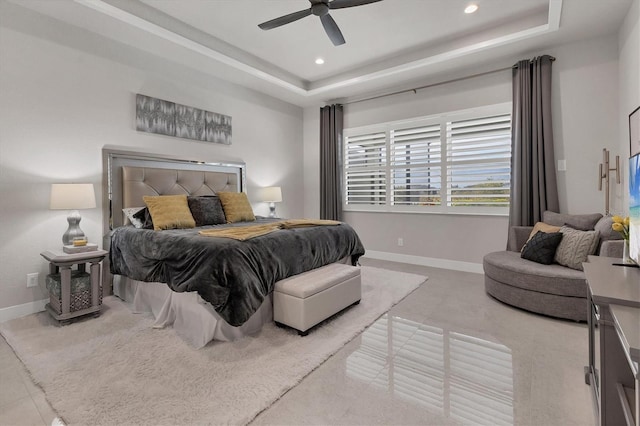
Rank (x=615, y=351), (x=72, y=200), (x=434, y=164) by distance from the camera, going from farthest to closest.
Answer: (x=434, y=164), (x=72, y=200), (x=615, y=351)

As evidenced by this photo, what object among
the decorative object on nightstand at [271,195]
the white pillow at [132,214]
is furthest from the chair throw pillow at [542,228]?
the white pillow at [132,214]

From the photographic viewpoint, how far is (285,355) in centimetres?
210

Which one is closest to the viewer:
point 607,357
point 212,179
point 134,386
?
point 607,357

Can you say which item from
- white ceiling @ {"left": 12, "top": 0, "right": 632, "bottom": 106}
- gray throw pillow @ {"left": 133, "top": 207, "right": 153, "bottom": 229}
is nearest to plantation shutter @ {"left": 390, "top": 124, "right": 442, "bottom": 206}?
white ceiling @ {"left": 12, "top": 0, "right": 632, "bottom": 106}

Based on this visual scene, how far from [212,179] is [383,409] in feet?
12.0

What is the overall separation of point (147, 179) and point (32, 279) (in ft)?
4.71

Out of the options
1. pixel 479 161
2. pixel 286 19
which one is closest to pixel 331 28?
pixel 286 19

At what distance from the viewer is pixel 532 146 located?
12.0 ft

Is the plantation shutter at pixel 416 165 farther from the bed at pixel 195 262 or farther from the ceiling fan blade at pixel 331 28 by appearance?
the ceiling fan blade at pixel 331 28

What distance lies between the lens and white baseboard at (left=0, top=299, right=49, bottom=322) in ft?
8.99

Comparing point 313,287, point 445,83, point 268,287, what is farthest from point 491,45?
point 268,287

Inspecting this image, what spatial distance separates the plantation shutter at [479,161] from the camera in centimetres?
406

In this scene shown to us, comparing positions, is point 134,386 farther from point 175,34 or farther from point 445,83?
point 445,83

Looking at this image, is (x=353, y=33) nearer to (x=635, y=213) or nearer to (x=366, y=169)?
(x=366, y=169)
